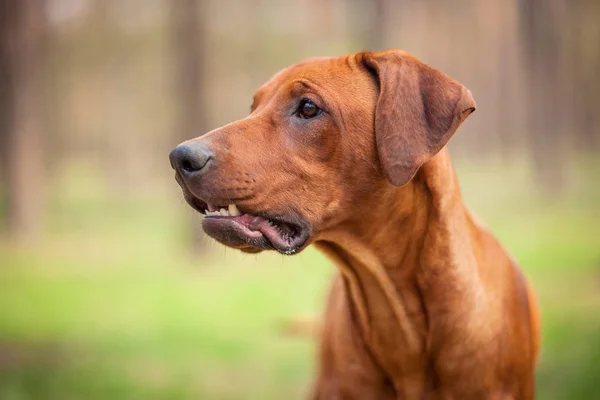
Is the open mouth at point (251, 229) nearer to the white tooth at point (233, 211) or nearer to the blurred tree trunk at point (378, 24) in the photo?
the white tooth at point (233, 211)

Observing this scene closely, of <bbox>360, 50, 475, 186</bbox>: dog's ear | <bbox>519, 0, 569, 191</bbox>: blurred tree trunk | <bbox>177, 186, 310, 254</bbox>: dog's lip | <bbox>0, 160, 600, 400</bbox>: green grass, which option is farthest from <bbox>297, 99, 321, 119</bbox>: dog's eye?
<bbox>519, 0, 569, 191</bbox>: blurred tree trunk

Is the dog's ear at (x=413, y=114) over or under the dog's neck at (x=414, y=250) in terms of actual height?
over

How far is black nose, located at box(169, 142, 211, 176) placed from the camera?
251 centimetres

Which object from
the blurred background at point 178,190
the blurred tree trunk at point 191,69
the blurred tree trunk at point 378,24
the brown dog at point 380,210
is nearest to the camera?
the brown dog at point 380,210

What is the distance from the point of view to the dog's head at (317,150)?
2.58 meters

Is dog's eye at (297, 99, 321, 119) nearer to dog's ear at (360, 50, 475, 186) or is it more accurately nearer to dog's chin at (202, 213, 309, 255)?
dog's ear at (360, 50, 475, 186)

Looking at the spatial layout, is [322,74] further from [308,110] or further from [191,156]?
[191,156]

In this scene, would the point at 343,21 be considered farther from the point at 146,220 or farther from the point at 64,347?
the point at 64,347

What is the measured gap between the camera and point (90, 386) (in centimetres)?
567

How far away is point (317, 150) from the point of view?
273 centimetres

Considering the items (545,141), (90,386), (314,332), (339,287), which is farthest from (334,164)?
(545,141)

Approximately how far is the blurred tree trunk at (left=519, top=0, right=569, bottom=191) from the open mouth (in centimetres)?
1081

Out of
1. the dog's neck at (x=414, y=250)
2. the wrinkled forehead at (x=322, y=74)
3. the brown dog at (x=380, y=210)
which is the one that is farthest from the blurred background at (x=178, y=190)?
the wrinkled forehead at (x=322, y=74)

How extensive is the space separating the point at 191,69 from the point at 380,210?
286 inches
